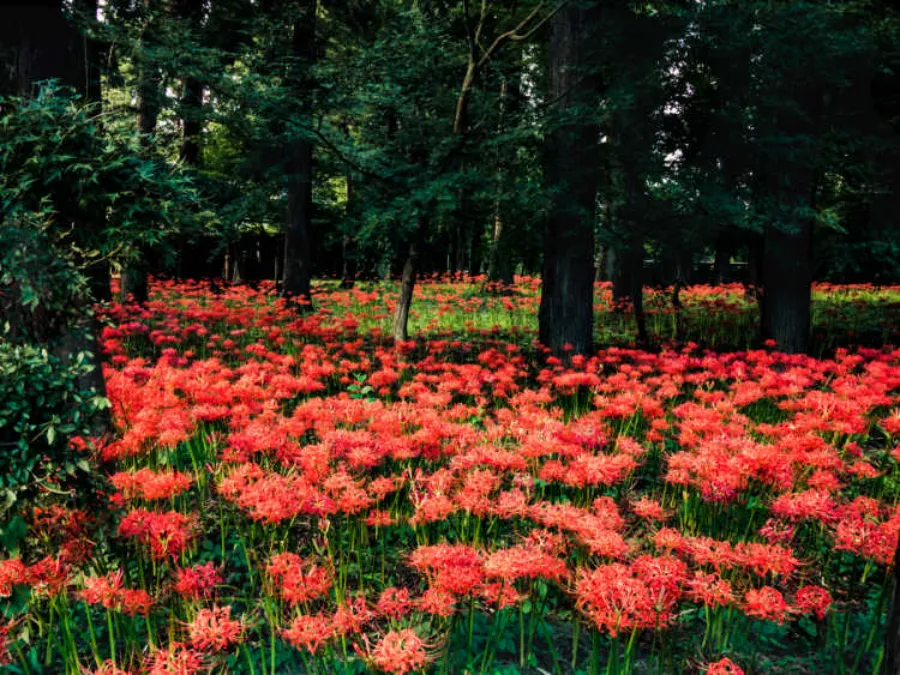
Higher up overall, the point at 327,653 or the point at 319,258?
the point at 319,258

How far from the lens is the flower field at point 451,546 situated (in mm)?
2514

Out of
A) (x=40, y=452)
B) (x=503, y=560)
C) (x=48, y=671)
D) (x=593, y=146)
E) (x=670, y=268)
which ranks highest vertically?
(x=593, y=146)

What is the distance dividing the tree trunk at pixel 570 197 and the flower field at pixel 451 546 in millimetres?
3054

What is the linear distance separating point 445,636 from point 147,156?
11.6 ft

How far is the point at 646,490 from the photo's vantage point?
500 centimetres

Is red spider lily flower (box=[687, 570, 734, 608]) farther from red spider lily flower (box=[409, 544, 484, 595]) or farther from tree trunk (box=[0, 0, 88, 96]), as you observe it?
tree trunk (box=[0, 0, 88, 96])

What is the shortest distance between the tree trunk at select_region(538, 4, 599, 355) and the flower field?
305cm

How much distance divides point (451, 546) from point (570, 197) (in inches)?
240

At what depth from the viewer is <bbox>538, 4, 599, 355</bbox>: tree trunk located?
25.5 feet

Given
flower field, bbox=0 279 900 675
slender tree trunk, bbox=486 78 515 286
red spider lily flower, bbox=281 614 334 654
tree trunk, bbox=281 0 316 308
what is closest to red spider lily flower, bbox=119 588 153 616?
flower field, bbox=0 279 900 675

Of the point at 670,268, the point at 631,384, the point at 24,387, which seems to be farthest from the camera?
the point at 670,268

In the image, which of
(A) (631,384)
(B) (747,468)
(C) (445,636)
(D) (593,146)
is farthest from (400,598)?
(D) (593,146)

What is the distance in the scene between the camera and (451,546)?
2.80m

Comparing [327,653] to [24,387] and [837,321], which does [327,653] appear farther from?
[837,321]
